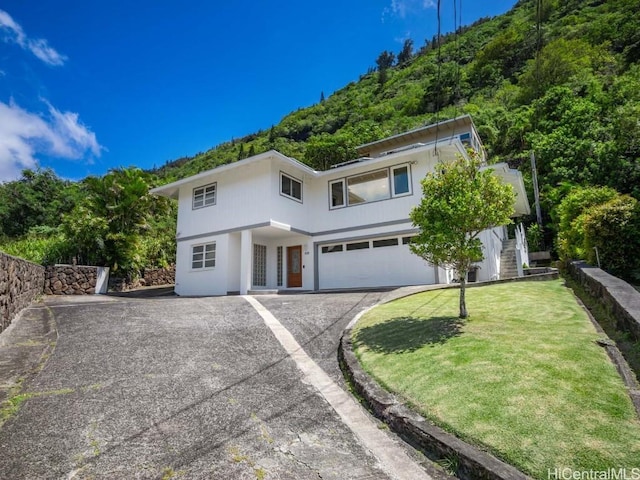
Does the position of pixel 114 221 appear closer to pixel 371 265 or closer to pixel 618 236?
pixel 371 265

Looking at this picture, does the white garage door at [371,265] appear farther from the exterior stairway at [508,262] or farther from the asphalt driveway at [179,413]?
the asphalt driveway at [179,413]

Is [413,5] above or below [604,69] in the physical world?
below

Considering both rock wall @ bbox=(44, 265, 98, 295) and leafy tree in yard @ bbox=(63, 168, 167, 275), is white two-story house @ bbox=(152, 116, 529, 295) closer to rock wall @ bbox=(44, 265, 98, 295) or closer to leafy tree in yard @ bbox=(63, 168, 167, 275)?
leafy tree in yard @ bbox=(63, 168, 167, 275)

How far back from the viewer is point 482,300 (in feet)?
27.4

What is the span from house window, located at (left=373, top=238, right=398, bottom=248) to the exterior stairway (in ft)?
25.3

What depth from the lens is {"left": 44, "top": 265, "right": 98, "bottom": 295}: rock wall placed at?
1359 centimetres

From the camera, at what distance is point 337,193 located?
1644cm

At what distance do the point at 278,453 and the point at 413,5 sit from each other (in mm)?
10545

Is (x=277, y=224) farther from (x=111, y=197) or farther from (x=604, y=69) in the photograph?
(x=604, y=69)

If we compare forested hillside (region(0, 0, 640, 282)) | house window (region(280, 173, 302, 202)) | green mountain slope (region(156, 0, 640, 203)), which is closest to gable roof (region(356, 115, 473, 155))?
green mountain slope (region(156, 0, 640, 203))

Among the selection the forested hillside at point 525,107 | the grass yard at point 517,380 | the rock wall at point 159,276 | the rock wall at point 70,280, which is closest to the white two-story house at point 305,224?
the forested hillside at point 525,107

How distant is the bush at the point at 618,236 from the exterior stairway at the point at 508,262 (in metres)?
9.19

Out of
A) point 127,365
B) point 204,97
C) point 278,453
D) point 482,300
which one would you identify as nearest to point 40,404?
point 127,365

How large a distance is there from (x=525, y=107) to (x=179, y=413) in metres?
47.1
